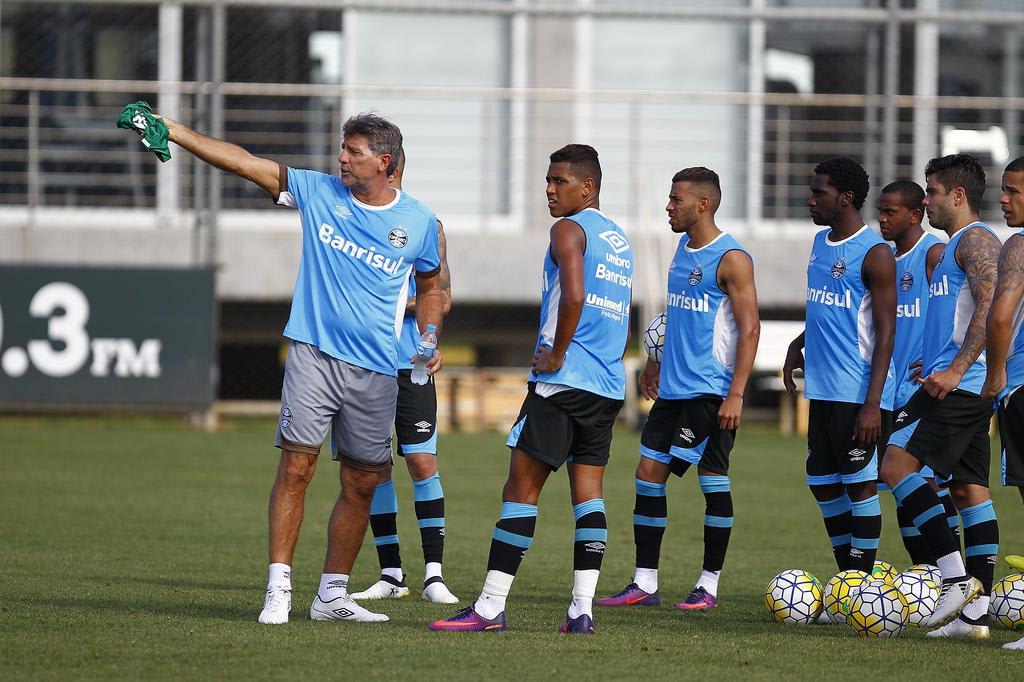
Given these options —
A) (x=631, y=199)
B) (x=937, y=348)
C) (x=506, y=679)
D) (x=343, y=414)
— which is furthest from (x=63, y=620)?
(x=631, y=199)

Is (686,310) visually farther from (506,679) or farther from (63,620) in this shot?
(63,620)

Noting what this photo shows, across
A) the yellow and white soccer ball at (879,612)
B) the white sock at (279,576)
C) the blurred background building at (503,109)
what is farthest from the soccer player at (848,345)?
the blurred background building at (503,109)

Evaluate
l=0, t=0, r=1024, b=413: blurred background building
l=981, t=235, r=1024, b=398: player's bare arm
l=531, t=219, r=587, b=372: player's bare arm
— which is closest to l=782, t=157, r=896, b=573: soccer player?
l=981, t=235, r=1024, b=398: player's bare arm

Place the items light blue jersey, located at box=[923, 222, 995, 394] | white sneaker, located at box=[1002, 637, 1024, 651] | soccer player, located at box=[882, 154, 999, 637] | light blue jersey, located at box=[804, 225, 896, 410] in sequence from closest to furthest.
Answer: white sneaker, located at box=[1002, 637, 1024, 651] → soccer player, located at box=[882, 154, 999, 637] → light blue jersey, located at box=[923, 222, 995, 394] → light blue jersey, located at box=[804, 225, 896, 410]

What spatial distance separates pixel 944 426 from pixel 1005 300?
67 centimetres

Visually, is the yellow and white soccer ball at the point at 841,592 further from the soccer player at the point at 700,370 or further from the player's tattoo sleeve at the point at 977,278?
the player's tattoo sleeve at the point at 977,278

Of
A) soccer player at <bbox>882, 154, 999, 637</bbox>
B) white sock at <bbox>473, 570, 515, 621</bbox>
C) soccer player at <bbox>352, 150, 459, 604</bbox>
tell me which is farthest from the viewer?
soccer player at <bbox>352, 150, 459, 604</bbox>

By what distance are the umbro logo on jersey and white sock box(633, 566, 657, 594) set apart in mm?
1738

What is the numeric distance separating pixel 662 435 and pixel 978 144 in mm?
13462

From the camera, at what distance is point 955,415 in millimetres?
6199

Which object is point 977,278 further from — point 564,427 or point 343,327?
point 343,327

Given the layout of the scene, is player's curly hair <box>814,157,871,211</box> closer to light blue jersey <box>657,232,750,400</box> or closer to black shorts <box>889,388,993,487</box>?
light blue jersey <box>657,232,750,400</box>

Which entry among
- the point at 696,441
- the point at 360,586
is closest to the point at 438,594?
the point at 360,586

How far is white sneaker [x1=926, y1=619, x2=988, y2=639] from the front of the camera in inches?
239
